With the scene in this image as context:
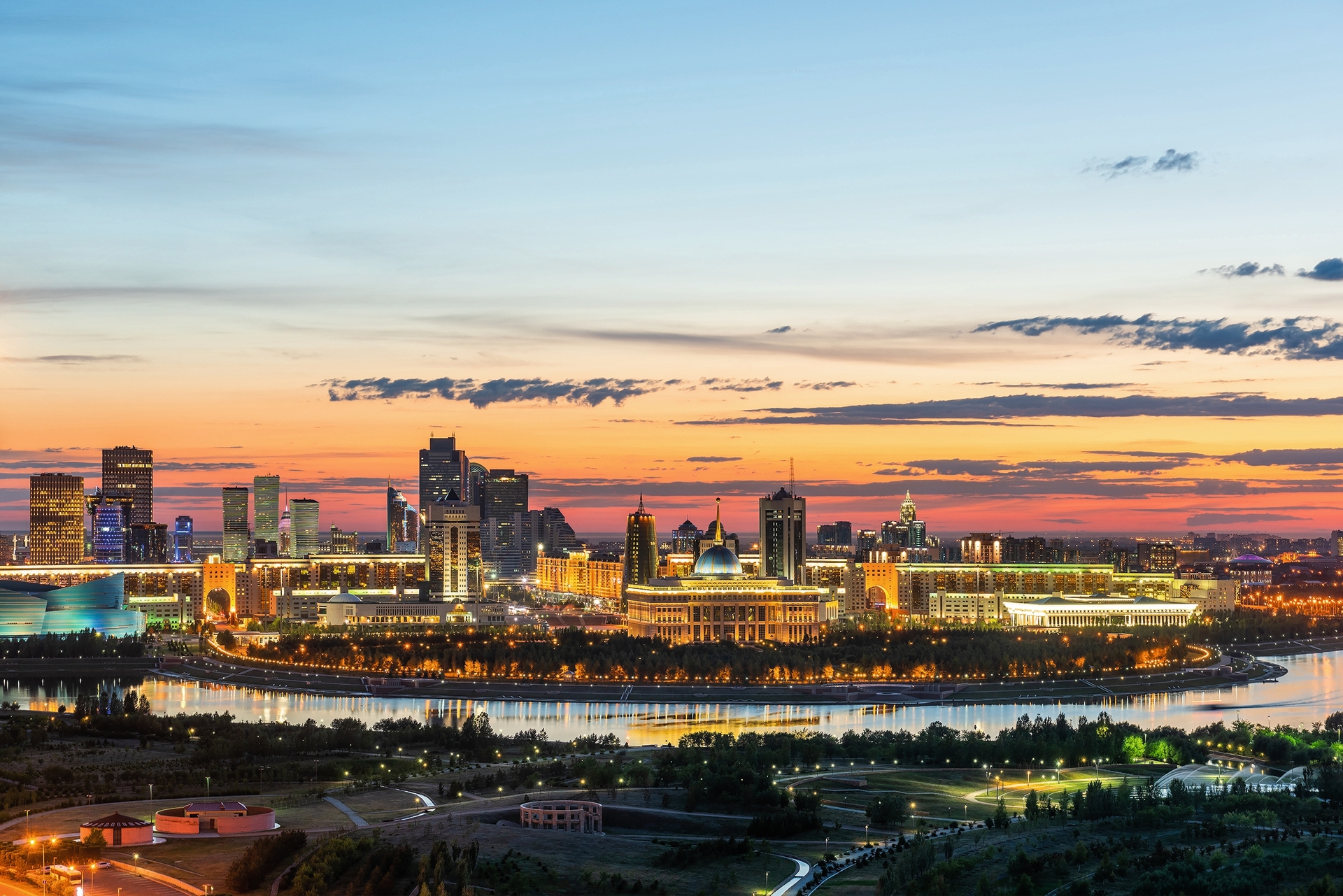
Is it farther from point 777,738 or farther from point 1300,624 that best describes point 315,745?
point 1300,624

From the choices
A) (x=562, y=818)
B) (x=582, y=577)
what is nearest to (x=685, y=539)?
(x=582, y=577)

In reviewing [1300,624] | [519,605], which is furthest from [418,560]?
[1300,624]

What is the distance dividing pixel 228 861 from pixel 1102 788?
2304 centimetres

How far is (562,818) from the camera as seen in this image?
1748 inches

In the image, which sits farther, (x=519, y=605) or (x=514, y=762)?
(x=519, y=605)

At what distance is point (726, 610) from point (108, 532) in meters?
81.9

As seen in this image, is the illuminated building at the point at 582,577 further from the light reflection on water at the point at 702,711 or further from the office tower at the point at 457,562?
the light reflection on water at the point at 702,711

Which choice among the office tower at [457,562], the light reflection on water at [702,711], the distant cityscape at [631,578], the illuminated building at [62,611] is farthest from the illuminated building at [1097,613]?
the illuminated building at [62,611]

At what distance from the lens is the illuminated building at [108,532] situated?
173 meters

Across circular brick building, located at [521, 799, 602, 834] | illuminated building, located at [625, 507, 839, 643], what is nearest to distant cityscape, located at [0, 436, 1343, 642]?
illuminated building, located at [625, 507, 839, 643]

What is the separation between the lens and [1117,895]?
35188 mm

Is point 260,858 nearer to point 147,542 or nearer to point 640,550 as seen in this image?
point 640,550

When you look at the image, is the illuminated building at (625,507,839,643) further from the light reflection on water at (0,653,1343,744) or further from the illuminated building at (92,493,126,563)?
the illuminated building at (92,493,126,563)

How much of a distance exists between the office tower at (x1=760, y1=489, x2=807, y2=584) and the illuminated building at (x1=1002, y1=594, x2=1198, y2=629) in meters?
17.7
